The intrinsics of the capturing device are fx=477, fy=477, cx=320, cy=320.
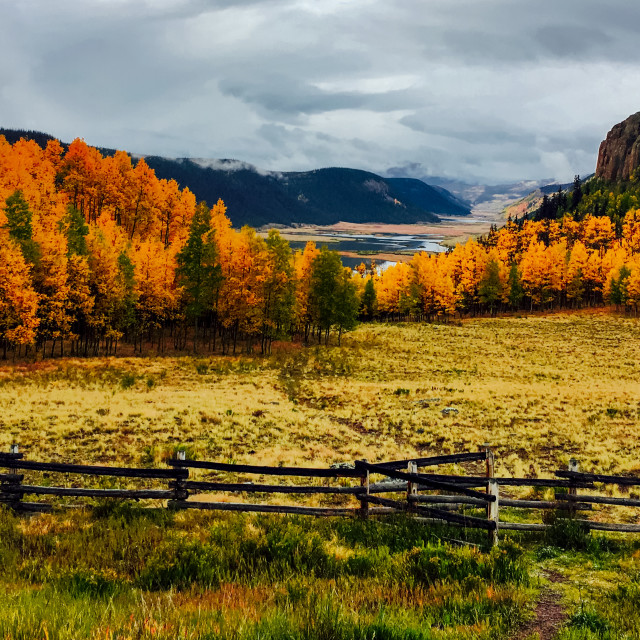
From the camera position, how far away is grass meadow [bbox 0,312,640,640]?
542 centimetres

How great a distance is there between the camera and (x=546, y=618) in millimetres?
6258

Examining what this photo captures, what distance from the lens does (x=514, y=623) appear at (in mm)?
5793

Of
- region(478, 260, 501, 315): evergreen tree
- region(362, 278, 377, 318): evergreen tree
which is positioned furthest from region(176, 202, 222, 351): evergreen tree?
region(478, 260, 501, 315): evergreen tree

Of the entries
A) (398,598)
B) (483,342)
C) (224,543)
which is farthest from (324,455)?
(483,342)

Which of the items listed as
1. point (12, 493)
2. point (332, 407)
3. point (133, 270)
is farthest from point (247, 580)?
point (133, 270)

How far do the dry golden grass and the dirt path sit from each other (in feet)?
38.1

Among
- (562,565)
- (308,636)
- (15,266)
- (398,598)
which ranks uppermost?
(15,266)

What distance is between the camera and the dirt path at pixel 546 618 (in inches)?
226

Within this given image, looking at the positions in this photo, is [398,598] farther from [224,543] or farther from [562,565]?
[562,565]

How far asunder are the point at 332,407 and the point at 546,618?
25.3 meters

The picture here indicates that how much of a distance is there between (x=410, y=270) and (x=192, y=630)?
95.6 meters

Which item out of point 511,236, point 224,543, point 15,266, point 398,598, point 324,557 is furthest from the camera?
point 511,236

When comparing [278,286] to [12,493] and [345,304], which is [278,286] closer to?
[345,304]

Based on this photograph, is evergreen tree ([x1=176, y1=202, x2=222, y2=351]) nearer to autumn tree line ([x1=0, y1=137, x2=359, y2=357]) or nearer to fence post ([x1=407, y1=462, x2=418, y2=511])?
autumn tree line ([x1=0, y1=137, x2=359, y2=357])
